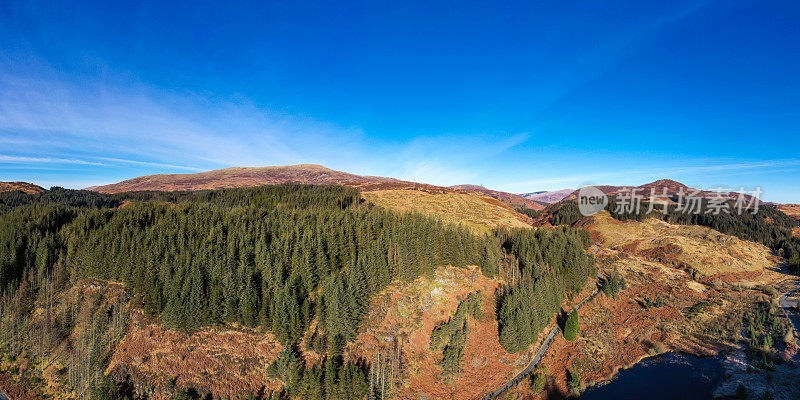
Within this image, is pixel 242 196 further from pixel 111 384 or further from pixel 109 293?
pixel 111 384

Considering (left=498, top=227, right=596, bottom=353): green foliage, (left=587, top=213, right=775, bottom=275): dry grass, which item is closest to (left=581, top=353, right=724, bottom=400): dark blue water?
(left=498, top=227, right=596, bottom=353): green foliage

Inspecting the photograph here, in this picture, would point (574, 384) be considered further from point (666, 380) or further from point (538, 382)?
point (666, 380)

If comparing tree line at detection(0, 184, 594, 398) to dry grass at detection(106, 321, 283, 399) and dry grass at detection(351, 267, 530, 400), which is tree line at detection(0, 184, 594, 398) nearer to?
dry grass at detection(351, 267, 530, 400)

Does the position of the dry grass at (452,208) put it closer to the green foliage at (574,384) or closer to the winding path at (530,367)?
the winding path at (530,367)

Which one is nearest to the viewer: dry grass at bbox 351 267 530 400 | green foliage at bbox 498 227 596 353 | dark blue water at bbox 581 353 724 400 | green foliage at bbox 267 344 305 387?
green foliage at bbox 267 344 305 387

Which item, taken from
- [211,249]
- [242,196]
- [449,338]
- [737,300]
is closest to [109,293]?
[211,249]
